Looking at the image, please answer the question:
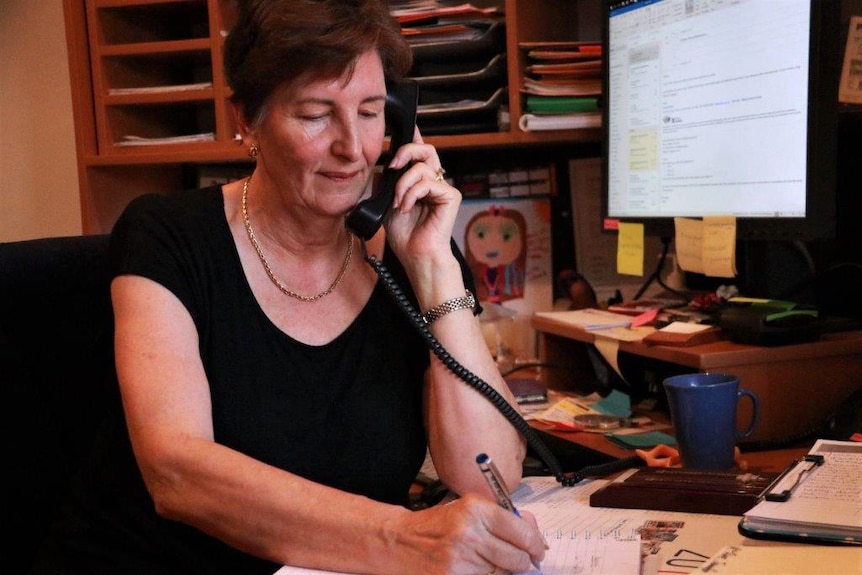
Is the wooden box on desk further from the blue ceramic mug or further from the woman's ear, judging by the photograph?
the woman's ear

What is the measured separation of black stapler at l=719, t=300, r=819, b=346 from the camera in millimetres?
1290

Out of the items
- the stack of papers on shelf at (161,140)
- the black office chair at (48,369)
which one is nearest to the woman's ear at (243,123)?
the black office chair at (48,369)

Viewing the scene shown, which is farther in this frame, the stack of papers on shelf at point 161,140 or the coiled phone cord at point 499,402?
the stack of papers on shelf at point 161,140

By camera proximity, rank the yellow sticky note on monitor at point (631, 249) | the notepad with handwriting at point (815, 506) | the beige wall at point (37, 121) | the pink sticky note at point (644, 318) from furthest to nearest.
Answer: the beige wall at point (37, 121) → the yellow sticky note on monitor at point (631, 249) → the pink sticky note at point (644, 318) → the notepad with handwriting at point (815, 506)

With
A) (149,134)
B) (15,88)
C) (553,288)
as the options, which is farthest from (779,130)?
(15,88)

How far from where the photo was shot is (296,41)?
112 centimetres

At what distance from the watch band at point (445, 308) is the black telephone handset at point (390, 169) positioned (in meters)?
0.13

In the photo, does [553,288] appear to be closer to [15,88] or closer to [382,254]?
[382,254]

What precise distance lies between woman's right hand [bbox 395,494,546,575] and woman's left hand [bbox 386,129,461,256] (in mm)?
465

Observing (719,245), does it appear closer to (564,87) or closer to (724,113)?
(724,113)

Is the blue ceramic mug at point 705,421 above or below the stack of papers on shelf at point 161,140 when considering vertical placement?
below

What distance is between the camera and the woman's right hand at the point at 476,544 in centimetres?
83

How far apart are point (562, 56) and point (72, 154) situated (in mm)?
1376

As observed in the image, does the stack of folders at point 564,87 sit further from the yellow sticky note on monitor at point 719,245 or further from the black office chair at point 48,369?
the black office chair at point 48,369
